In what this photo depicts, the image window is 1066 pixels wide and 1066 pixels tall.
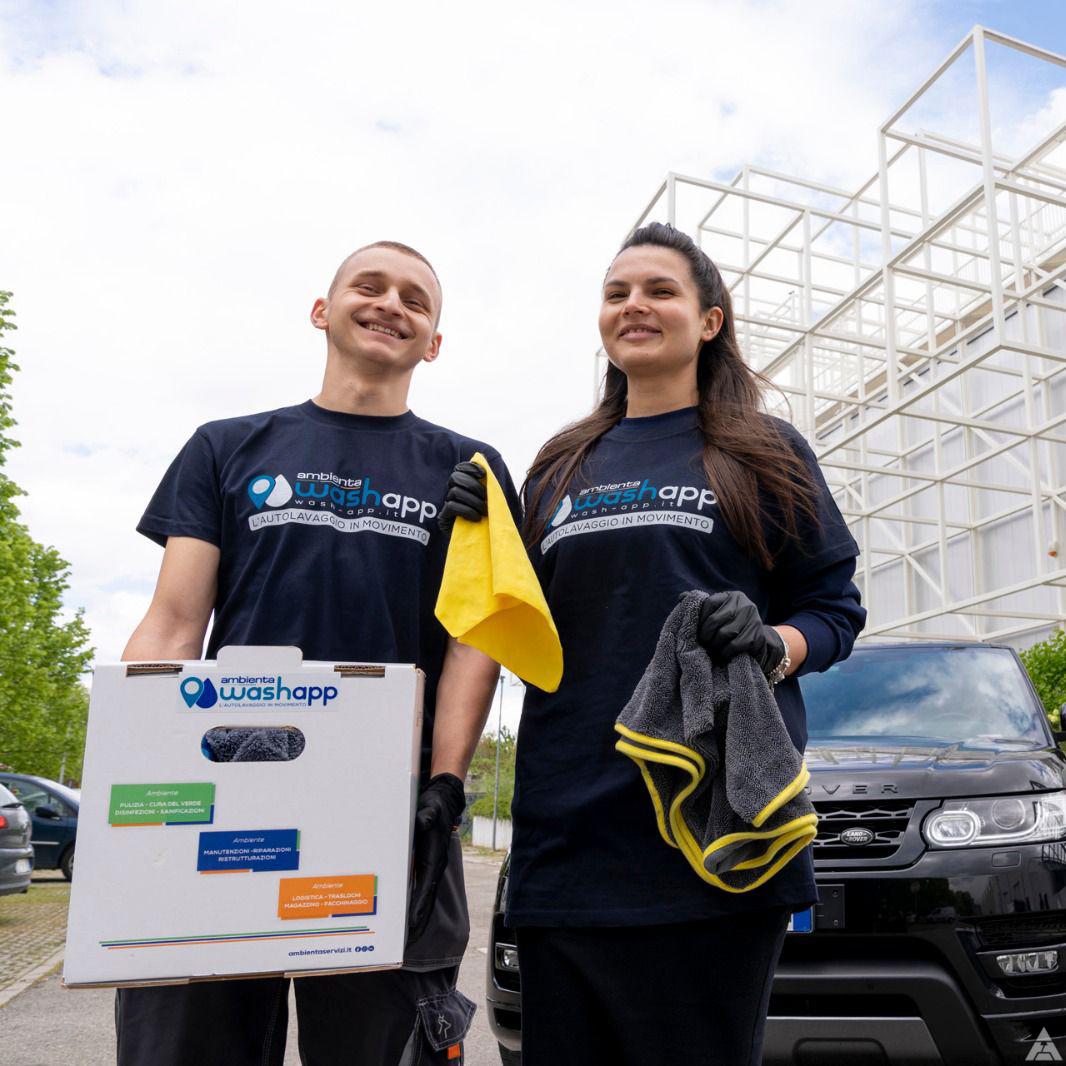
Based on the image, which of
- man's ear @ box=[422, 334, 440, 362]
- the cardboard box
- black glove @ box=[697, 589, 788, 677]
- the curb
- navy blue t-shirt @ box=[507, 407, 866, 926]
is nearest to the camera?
the cardboard box

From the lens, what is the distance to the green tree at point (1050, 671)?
10.7m

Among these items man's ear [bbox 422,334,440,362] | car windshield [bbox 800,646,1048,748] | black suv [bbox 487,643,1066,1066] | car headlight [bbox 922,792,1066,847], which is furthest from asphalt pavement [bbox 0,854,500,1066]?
man's ear [bbox 422,334,440,362]

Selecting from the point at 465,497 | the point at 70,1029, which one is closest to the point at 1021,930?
the point at 465,497

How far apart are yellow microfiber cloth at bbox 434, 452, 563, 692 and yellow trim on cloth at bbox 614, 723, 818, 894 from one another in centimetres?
23

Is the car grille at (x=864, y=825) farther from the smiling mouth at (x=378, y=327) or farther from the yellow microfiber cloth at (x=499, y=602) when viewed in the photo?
the smiling mouth at (x=378, y=327)

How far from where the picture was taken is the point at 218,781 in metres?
1.59

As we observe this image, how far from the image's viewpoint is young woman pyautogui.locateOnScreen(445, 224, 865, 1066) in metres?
1.71

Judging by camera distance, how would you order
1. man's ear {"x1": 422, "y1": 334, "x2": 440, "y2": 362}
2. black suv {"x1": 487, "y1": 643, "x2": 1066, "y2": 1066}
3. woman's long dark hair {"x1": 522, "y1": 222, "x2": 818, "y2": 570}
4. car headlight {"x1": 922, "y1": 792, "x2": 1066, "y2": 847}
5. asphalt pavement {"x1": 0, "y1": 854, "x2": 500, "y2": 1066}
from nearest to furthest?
1. woman's long dark hair {"x1": 522, "y1": 222, "x2": 818, "y2": 570}
2. man's ear {"x1": 422, "y1": 334, "x2": 440, "y2": 362}
3. black suv {"x1": 487, "y1": 643, "x2": 1066, "y2": 1066}
4. car headlight {"x1": 922, "y1": 792, "x2": 1066, "y2": 847}
5. asphalt pavement {"x1": 0, "y1": 854, "x2": 500, "y2": 1066}

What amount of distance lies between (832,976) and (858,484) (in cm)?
1813

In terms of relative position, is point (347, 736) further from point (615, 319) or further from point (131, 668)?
point (615, 319)

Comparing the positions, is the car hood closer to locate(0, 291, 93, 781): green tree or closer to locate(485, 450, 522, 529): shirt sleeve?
locate(485, 450, 522, 529): shirt sleeve

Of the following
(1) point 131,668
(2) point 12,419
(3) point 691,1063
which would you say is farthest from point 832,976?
(2) point 12,419

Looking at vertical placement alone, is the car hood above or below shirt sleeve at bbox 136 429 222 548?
below

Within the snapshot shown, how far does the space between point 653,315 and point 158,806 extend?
1.28m
